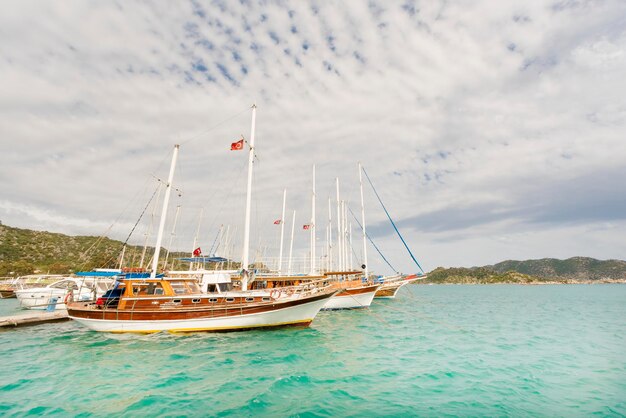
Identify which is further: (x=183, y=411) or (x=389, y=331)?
(x=389, y=331)

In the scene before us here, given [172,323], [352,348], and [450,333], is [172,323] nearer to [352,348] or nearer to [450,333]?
[352,348]

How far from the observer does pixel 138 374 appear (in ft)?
38.2

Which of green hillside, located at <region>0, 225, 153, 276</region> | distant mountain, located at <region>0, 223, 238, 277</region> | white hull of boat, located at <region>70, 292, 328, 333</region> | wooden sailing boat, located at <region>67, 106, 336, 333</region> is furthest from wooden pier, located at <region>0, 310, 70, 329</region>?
green hillside, located at <region>0, 225, 153, 276</region>

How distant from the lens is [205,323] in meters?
19.3

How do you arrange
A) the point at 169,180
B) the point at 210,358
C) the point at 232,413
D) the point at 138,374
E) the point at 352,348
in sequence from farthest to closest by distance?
the point at 169,180, the point at 352,348, the point at 210,358, the point at 138,374, the point at 232,413

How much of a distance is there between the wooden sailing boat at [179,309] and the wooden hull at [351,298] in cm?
1646

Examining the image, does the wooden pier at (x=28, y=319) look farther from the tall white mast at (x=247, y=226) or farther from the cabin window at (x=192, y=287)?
the tall white mast at (x=247, y=226)

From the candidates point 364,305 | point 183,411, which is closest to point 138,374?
point 183,411

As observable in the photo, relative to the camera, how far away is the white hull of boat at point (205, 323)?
63.2ft

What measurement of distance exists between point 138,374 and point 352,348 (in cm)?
1045

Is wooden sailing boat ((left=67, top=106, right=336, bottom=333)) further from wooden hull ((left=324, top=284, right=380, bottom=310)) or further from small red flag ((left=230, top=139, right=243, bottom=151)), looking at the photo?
wooden hull ((left=324, top=284, right=380, bottom=310))

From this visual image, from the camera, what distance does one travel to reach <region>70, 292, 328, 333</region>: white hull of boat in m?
19.2

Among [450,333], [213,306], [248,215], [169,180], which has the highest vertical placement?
[169,180]

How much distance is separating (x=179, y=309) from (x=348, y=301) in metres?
22.8
